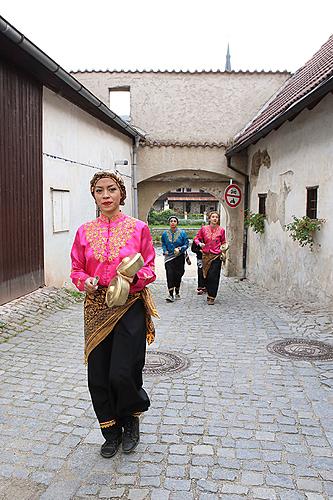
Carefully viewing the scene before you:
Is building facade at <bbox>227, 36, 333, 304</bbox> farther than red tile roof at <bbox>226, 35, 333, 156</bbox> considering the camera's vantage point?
Yes

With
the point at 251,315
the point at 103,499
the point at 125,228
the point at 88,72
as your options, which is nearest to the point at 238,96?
the point at 88,72

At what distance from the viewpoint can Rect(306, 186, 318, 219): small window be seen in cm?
888

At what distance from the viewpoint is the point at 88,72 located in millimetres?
15500

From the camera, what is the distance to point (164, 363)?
5.34 meters

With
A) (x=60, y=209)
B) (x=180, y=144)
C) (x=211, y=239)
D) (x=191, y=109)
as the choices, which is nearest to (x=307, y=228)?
(x=211, y=239)

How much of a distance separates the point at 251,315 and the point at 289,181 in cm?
349

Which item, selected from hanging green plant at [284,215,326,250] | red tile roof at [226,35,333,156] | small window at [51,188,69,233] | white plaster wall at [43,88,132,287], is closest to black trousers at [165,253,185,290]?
white plaster wall at [43,88,132,287]

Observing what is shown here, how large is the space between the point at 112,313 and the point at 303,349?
11.3 feet

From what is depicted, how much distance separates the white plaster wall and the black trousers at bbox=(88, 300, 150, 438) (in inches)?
227

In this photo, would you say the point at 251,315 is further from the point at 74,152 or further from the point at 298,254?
the point at 74,152

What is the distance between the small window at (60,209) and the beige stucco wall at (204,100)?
676cm

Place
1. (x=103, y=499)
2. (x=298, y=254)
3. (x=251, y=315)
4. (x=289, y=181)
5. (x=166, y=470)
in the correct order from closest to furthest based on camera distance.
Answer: (x=103, y=499)
(x=166, y=470)
(x=251, y=315)
(x=298, y=254)
(x=289, y=181)

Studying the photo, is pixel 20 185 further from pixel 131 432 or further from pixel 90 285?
pixel 131 432

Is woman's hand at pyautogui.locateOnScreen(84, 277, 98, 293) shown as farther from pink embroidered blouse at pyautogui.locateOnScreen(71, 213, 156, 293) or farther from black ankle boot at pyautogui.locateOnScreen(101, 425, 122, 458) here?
black ankle boot at pyautogui.locateOnScreen(101, 425, 122, 458)
